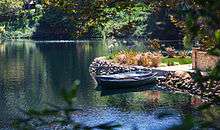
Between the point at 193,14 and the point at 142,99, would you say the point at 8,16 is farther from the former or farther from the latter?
the point at 193,14

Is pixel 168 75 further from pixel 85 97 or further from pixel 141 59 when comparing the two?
pixel 85 97

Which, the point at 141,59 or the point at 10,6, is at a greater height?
the point at 10,6

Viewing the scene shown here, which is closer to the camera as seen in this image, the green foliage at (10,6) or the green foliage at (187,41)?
the green foliage at (187,41)

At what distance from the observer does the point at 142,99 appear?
36.8 metres

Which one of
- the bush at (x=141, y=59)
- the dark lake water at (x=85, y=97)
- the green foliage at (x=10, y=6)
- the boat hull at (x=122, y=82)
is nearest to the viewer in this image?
the dark lake water at (x=85, y=97)

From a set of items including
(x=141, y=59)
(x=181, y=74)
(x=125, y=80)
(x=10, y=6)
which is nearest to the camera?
(x=181, y=74)

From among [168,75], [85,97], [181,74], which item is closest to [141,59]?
[168,75]

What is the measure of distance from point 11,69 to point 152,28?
4323 cm

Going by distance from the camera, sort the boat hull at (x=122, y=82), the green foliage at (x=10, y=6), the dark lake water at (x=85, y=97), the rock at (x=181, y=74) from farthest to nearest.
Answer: the green foliage at (x=10, y=6), the boat hull at (x=122, y=82), the rock at (x=181, y=74), the dark lake water at (x=85, y=97)

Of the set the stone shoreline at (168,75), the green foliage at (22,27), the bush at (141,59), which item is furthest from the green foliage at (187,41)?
the green foliage at (22,27)

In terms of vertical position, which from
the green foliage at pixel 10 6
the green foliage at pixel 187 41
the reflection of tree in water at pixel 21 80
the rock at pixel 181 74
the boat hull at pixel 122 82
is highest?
the green foliage at pixel 10 6

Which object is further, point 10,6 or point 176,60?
point 10,6

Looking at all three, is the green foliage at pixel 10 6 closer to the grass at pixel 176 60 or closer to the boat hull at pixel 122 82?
the grass at pixel 176 60

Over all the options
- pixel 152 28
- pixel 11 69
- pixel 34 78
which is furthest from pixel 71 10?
pixel 152 28
